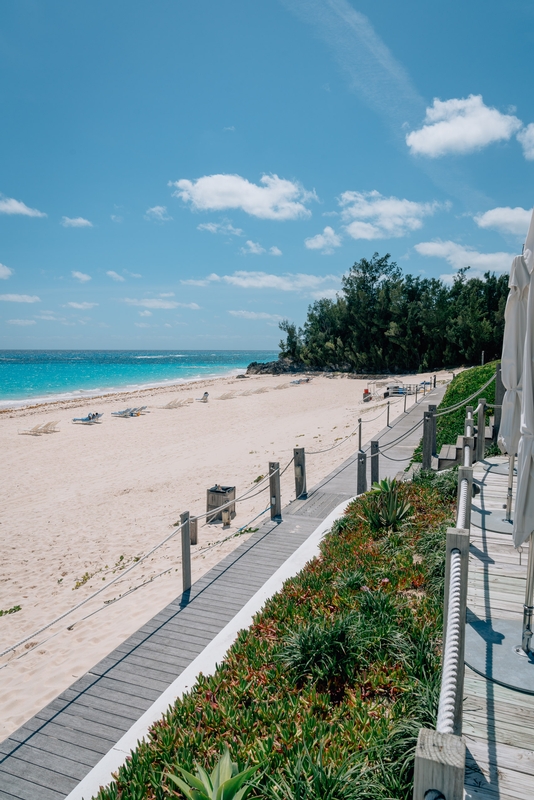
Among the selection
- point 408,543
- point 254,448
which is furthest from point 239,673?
point 254,448

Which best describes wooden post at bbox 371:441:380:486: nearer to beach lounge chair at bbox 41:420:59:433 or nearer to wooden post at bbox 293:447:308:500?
→ wooden post at bbox 293:447:308:500

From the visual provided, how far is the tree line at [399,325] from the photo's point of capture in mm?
54656

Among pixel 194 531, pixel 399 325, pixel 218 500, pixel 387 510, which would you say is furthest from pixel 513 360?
pixel 399 325

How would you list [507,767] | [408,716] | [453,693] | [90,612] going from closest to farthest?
[453,693], [507,767], [408,716], [90,612]

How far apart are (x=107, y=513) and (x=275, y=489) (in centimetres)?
470

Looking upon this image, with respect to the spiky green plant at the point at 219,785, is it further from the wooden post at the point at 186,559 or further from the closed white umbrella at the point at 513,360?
the wooden post at the point at 186,559

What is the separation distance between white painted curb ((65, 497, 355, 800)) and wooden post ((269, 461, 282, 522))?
64.7 inches

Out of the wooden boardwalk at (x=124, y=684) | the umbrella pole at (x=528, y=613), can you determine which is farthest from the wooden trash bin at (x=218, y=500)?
the umbrella pole at (x=528, y=613)

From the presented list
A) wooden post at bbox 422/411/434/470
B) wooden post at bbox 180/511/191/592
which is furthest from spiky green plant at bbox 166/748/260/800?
wooden post at bbox 422/411/434/470

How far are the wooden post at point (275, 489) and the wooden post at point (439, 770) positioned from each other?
6863 mm

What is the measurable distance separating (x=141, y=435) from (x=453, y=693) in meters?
21.3

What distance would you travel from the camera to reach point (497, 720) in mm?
3164

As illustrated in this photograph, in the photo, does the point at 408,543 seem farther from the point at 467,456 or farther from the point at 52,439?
the point at 52,439

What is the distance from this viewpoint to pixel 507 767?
2828 mm
